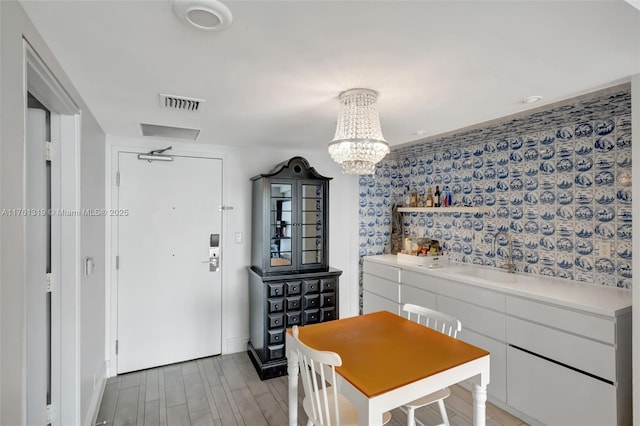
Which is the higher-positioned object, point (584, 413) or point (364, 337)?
point (364, 337)

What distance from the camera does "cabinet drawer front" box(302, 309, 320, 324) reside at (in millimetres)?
3287

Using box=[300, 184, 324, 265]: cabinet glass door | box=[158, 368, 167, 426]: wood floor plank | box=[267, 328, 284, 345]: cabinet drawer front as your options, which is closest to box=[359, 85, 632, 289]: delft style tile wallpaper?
box=[300, 184, 324, 265]: cabinet glass door

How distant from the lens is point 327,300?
11.1 ft

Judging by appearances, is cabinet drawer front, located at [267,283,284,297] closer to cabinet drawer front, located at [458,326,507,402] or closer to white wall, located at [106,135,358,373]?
white wall, located at [106,135,358,373]

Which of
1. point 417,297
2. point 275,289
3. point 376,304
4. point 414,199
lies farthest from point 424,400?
point 414,199

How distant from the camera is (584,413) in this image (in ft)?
6.82

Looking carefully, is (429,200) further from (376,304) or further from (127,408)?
(127,408)

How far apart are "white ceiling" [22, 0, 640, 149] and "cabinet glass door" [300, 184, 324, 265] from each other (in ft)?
4.09

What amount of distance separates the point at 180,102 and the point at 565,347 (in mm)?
3051

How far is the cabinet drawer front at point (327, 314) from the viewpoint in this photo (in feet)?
11.0

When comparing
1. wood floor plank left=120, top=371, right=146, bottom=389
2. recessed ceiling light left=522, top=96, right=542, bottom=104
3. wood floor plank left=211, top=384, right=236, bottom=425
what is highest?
recessed ceiling light left=522, top=96, right=542, bottom=104

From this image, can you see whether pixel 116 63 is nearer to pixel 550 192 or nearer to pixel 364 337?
pixel 364 337

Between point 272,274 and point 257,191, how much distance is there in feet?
2.93

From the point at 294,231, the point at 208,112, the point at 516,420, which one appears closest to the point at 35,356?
the point at 208,112
